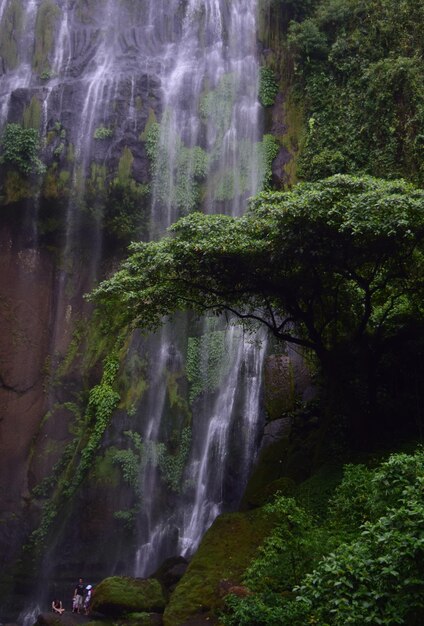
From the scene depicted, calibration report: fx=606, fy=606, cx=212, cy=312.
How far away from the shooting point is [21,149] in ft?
61.1

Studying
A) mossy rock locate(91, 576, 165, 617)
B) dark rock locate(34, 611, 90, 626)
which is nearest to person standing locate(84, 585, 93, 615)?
dark rock locate(34, 611, 90, 626)

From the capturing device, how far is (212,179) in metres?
18.5

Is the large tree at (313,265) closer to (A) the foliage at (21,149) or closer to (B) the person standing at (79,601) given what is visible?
(B) the person standing at (79,601)

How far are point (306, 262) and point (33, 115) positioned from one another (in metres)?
13.5

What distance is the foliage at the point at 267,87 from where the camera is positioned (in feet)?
63.0

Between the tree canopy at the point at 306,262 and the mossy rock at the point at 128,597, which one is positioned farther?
the mossy rock at the point at 128,597

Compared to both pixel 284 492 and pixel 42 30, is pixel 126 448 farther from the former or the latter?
pixel 42 30

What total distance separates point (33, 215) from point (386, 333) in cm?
1242

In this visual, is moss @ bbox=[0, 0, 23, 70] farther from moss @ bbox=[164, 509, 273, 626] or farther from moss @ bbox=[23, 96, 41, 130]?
moss @ bbox=[164, 509, 273, 626]

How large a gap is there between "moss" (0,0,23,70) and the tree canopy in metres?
14.1

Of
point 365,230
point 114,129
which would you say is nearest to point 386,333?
point 365,230

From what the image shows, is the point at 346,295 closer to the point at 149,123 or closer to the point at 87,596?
the point at 87,596

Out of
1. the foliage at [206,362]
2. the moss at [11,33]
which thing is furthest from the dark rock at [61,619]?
the moss at [11,33]

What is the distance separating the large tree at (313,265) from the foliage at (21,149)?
364 inches
